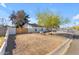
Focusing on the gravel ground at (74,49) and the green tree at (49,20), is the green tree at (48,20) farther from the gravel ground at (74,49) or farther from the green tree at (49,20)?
the gravel ground at (74,49)

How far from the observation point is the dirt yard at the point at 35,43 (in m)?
2.68

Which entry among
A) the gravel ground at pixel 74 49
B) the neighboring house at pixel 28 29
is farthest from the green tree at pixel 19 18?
the gravel ground at pixel 74 49

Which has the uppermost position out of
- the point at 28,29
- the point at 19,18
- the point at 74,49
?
the point at 19,18

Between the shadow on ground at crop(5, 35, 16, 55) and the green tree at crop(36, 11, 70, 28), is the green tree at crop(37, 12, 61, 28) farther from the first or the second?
the shadow on ground at crop(5, 35, 16, 55)

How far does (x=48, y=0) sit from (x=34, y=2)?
13 cm

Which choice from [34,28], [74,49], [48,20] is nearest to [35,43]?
[34,28]

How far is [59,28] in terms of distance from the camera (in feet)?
8.97

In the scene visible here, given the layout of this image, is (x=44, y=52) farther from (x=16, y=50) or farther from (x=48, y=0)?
(x=48, y=0)

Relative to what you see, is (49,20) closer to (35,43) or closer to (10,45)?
(35,43)

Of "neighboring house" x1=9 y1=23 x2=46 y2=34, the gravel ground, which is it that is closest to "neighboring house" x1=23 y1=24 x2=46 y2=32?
"neighboring house" x1=9 y1=23 x2=46 y2=34

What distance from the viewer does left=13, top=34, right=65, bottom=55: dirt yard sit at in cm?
268

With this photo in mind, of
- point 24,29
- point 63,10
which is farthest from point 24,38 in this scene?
point 63,10

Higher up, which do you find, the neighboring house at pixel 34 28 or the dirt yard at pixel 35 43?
the neighboring house at pixel 34 28

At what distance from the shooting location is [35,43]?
2705 millimetres
